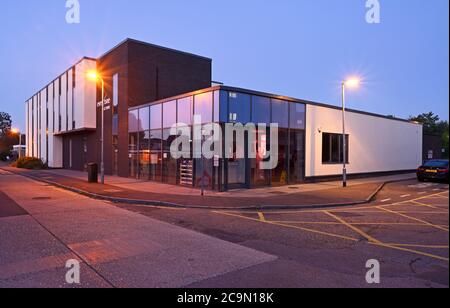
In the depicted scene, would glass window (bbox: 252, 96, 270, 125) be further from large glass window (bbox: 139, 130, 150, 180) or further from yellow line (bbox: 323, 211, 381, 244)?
yellow line (bbox: 323, 211, 381, 244)

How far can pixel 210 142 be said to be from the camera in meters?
17.7

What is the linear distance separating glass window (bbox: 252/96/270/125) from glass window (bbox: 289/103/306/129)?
2210 mm

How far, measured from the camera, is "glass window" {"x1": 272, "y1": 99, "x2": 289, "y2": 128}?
19866mm

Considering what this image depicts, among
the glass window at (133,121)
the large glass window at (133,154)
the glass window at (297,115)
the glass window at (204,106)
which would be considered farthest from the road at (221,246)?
the glass window at (133,121)

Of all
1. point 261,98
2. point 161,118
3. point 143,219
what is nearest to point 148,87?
point 161,118

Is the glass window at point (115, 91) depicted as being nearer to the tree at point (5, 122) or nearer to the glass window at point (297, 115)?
the glass window at point (297, 115)

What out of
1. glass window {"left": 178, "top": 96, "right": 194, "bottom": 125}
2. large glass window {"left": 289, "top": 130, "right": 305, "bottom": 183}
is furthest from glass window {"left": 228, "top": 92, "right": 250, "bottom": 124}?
large glass window {"left": 289, "top": 130, "right": 305, "bottom": 183}

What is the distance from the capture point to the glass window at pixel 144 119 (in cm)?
2336

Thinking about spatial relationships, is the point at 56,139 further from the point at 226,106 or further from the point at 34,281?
the point at 34,281

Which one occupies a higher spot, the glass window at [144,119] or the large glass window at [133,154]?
the glass window at [144,119]

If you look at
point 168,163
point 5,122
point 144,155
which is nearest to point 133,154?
point 144,155

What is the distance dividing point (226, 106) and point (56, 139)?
3253 centimetres

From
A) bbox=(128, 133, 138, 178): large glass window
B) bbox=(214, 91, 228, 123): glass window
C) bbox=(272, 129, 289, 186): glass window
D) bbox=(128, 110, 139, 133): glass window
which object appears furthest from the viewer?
bbox=(128, 110, 139, 133): glass window

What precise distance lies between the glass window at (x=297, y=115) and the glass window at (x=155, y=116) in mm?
8263
